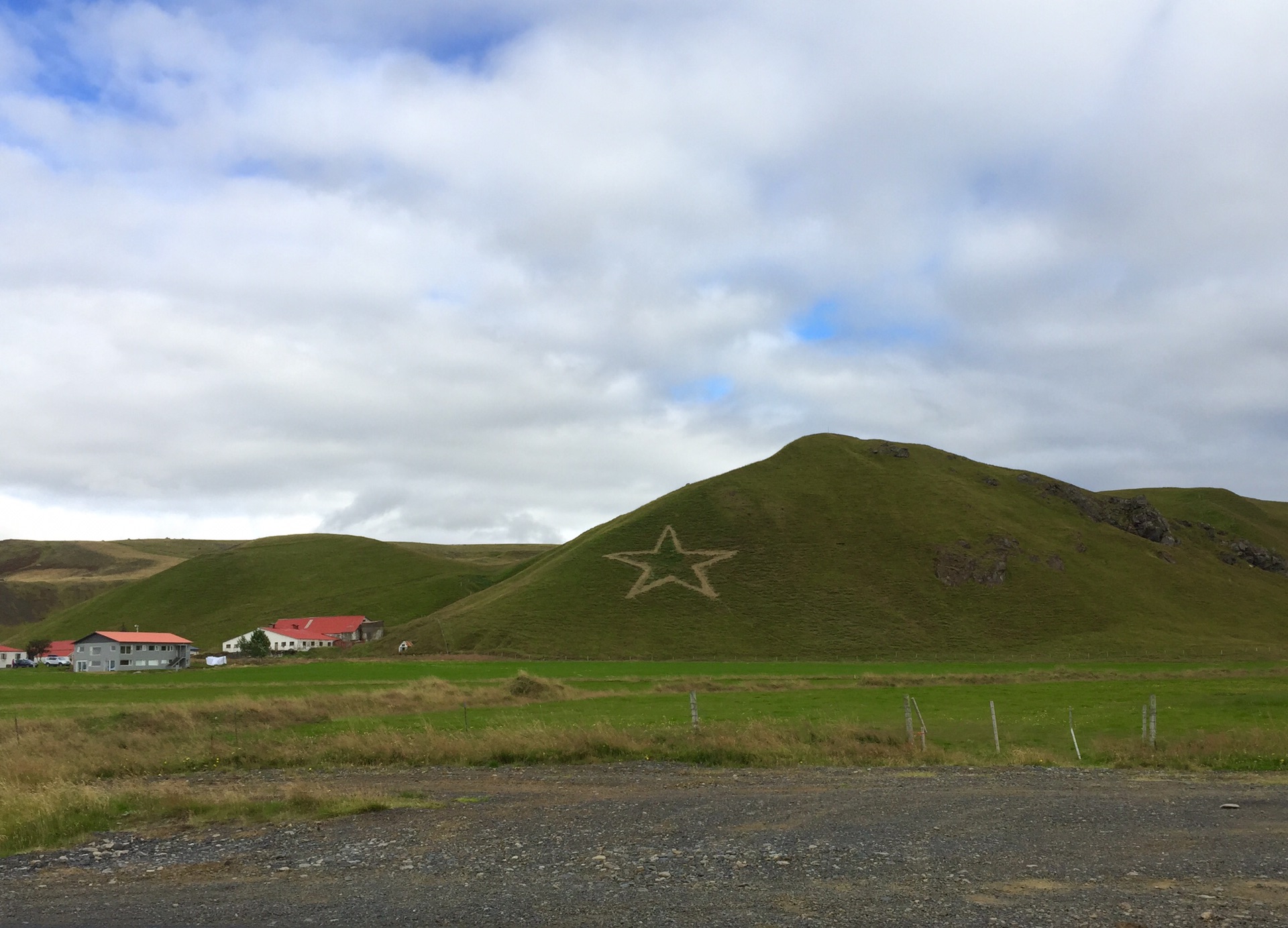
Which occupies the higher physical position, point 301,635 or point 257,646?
point 301,635

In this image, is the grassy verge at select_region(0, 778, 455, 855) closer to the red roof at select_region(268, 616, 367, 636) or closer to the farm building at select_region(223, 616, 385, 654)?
the farm building at select_region(223, 616, 385, 654)

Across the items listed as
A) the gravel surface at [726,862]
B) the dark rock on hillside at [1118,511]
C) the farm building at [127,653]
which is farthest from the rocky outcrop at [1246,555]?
the gravel surface at [726,862]

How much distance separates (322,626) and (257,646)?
72.6 feet

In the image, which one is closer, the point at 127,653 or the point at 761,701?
the point at 761,701

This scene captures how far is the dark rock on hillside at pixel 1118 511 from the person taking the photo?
161m

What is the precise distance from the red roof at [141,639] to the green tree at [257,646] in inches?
432

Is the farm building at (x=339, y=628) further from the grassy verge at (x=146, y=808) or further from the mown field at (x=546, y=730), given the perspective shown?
the grassy verge at (x=146, y=808)

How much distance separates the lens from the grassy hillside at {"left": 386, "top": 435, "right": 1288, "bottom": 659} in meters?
113

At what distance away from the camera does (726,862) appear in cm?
1329

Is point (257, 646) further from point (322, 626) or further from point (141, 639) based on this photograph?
point (322, 626)

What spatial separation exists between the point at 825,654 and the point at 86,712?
81913 mm

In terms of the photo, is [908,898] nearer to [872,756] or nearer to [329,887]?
[329,887]

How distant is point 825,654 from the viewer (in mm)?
108312

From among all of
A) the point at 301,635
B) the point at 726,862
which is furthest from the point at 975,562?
the point at 726,862
